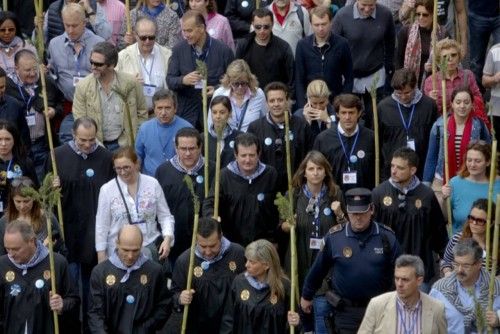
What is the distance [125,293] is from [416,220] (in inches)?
124

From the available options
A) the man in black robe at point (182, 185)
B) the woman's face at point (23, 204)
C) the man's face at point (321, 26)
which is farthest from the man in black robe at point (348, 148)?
the woman's face at point (23, 204)

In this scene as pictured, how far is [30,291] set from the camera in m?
17.1

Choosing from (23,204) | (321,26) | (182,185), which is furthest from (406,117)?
(23,204)

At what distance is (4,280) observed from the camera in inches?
672

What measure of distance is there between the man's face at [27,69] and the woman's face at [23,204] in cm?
298

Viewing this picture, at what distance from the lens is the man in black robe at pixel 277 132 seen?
63.4 feet

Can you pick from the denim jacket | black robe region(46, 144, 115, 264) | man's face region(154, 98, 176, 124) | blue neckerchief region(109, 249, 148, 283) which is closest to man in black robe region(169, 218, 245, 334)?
blue neckerchief region(109, 249, 148, 283)

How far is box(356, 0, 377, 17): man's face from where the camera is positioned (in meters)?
21.4

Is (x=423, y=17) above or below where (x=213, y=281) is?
above

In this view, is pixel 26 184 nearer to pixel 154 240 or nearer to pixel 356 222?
pixel 154 240

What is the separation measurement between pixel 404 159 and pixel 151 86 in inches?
169

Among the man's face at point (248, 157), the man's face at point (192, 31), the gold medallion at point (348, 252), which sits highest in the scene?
the man's face at point (192, 31)

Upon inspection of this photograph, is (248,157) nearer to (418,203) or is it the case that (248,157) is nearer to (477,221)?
(418,203)

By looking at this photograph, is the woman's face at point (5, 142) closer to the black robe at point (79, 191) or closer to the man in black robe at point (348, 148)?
the black robe at point (79, 191)
